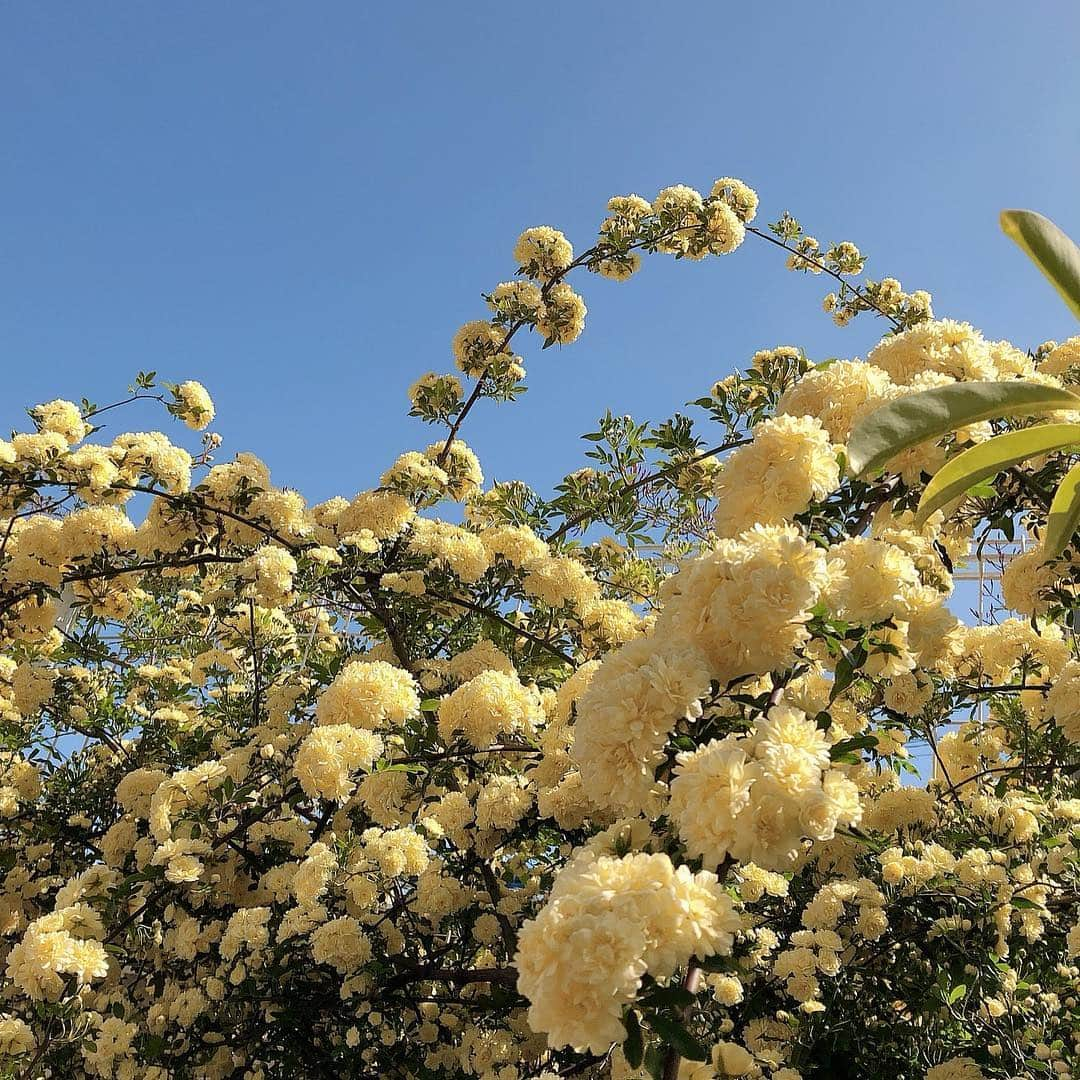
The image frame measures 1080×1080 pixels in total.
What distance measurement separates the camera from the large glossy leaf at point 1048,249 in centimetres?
135

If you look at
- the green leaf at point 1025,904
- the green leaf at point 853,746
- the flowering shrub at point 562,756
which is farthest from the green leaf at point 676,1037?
the green leaf at point 1025,904

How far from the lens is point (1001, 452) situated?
1.30 meters

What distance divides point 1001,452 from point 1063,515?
0.62 ft

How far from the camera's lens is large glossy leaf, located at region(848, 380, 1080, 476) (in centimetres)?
122

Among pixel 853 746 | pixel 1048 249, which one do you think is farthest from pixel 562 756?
pixel 1048 249

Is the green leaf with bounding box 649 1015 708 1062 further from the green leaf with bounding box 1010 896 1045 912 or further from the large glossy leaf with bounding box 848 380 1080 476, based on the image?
the green leaf with bounding box 1010 896 1045 912

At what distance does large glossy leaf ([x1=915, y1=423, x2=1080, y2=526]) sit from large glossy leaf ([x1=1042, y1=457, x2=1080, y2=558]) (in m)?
0.07

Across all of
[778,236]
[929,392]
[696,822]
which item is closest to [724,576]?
[696,822]

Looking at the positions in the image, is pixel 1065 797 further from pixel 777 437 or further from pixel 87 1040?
pixel 87 1040

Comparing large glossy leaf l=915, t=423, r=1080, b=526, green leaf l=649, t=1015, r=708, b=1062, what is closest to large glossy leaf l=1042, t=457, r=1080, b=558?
large glossy leaf l=915, t=423, r=1080, b=526

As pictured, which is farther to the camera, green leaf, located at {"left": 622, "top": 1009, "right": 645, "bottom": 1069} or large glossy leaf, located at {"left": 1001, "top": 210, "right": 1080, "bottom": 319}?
large glossy leaf, located at {"left": 1001, "top": 210, "right": 1080, "bottom": 319}

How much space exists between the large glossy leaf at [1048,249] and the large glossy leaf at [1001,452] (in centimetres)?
22

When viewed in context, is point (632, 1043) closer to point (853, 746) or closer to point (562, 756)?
point (853, 746)

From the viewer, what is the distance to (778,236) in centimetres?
460
